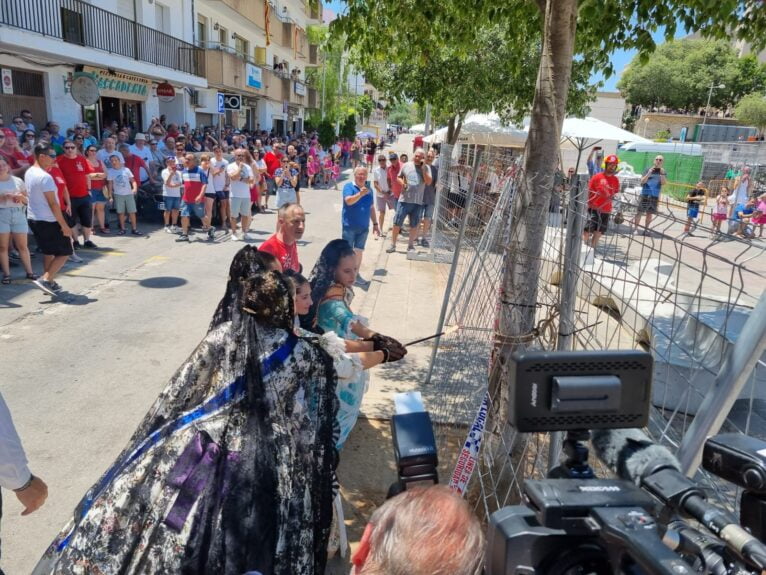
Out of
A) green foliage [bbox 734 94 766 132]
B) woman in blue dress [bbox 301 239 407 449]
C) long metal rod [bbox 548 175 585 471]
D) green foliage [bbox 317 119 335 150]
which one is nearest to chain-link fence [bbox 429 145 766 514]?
long metal rod [bbox 548 175 585 471]

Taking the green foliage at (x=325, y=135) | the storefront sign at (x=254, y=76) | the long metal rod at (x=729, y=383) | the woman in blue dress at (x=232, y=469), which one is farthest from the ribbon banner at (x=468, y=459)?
the green foliage at (x=325, y=135)

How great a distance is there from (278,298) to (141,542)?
100cm

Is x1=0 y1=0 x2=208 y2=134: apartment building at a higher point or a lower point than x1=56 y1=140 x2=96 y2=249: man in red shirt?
higher

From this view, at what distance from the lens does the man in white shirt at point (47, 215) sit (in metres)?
6.79

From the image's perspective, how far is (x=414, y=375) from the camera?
5.38 metres

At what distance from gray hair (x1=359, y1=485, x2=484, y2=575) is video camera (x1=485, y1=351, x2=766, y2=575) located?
154 mm

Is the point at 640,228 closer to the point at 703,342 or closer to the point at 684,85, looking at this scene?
the point at 703,342

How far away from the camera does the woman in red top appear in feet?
32.2

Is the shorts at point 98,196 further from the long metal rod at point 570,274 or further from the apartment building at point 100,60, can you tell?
the long metal rod at point 570,274

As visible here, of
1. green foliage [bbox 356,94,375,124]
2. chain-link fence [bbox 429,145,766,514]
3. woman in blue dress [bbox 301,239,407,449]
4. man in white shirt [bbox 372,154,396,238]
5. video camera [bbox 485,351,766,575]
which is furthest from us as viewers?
green foliage [bbox 356,94,375,124]

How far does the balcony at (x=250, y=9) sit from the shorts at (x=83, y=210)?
658 inches

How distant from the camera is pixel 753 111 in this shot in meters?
53.3

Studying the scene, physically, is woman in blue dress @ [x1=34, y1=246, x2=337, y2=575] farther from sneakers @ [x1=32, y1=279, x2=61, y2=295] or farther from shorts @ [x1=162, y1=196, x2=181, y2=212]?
shorts @ [x1=162, y1=196, x2=181, y2=212]

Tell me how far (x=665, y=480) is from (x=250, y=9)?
28.7 m
